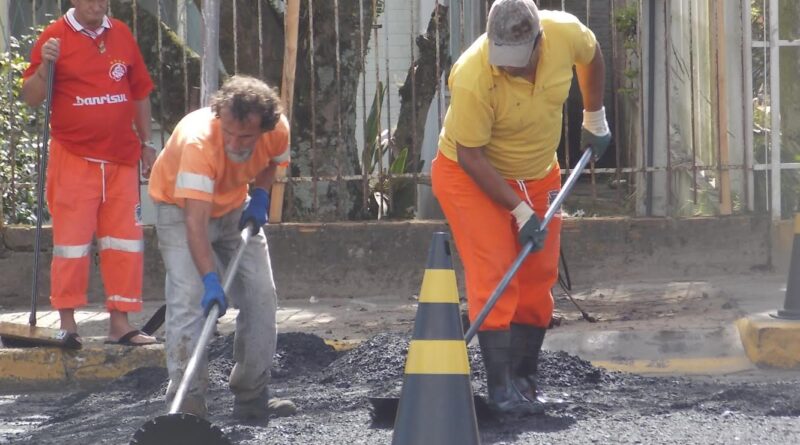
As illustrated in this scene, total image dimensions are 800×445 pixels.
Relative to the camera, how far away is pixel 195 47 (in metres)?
12.0

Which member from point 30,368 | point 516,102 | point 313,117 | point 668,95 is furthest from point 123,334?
point 668,95

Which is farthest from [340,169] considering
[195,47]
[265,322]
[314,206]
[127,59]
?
[195,47]

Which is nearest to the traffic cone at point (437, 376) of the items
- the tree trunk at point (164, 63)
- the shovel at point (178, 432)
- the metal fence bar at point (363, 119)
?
the shovel at point (178, 432)

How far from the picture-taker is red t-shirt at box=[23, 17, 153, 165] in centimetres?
684

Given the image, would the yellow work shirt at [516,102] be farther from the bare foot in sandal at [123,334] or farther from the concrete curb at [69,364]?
the bare foot in sandal at [123,334]

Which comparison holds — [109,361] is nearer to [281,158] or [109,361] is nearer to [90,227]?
[90,227]

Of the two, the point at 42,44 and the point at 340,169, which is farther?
the point at 340,169

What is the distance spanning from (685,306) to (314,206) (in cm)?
242

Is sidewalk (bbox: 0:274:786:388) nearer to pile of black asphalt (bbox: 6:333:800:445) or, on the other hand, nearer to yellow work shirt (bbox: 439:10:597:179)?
pile of black asphalt (bbox: 6:333:800:445)

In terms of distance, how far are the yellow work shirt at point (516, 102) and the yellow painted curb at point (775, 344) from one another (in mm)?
1748

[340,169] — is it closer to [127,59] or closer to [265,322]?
[127,59]

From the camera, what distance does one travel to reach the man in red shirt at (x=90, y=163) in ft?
22.3

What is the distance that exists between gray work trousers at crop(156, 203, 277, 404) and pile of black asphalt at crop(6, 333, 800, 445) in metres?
0.22

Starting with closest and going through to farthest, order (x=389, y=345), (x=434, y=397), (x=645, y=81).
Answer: (x=434, y=397), (x=389, y=345), (x=645, y=81)
